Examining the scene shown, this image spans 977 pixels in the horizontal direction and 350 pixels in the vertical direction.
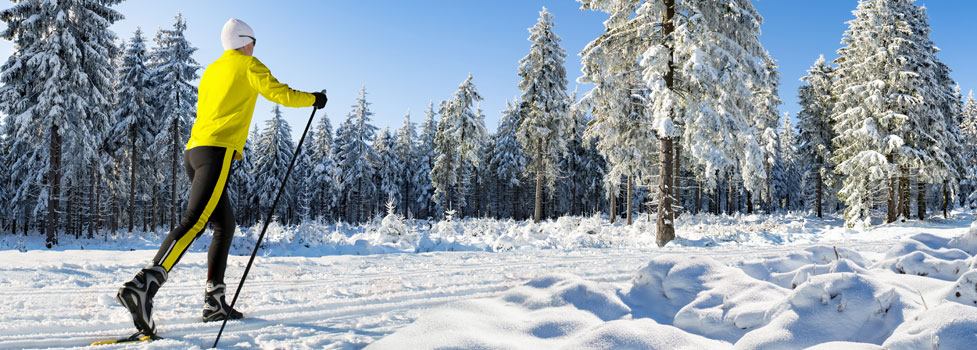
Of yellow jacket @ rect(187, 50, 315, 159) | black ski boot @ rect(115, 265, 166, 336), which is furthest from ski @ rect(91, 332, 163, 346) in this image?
yellow jacket @ rect(187, 50, 315, 159)

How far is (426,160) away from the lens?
46.0m

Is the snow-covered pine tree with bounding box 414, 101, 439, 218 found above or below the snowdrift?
above

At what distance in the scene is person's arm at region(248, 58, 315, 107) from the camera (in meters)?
2.91

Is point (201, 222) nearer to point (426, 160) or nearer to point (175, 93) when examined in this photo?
point (175, 93)

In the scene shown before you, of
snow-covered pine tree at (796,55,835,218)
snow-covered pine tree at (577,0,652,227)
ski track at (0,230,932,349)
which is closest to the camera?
ski track at (0,230,932,349)

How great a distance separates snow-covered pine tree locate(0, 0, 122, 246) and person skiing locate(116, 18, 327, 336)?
20454mm

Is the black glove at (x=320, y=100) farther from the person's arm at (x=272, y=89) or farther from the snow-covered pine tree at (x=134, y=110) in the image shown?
the snow-covered pine tree at (x=134, y=110)

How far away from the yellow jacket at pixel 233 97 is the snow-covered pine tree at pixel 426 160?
4056 cm

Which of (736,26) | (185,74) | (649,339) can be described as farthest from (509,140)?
(649,339)

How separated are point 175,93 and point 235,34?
23879 mm

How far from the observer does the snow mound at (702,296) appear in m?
2.33

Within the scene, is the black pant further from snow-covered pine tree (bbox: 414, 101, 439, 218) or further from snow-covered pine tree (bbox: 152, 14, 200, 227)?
snow-covered pine tree (bbox: 414, 101, 439, 218)

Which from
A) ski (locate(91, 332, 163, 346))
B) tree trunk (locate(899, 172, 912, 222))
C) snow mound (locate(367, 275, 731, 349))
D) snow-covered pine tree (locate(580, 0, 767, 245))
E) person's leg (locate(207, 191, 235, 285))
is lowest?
ski (locate(91, 332, 163, 346))

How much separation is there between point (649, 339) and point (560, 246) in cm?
736
